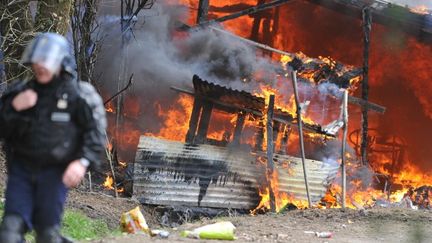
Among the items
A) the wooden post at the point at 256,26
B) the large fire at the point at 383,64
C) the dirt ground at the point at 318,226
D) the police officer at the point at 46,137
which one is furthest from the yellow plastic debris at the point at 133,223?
the wooden post at the point at 256,26

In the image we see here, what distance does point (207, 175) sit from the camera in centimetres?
1043

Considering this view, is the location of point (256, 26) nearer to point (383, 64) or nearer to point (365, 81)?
point (383, 64)

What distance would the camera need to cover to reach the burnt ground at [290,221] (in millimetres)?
7289

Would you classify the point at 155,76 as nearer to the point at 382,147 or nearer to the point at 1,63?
the point at 1,63

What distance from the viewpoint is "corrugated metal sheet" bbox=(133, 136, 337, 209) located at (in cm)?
1003

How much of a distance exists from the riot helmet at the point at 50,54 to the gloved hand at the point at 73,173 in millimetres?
661

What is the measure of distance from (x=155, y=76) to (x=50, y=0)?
5.10 metres

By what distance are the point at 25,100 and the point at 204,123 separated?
738 centimetres

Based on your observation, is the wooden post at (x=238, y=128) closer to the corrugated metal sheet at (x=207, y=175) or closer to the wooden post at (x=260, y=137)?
the corrugated metal sheet at (x=207, y=175)

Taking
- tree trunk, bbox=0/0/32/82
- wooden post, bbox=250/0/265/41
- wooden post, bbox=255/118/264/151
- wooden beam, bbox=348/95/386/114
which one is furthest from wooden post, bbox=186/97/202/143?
wooden post, bbox=250/0/265/41

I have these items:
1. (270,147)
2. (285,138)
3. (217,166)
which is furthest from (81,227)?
(285,138)

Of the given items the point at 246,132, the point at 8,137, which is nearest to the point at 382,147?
the point at 246,132

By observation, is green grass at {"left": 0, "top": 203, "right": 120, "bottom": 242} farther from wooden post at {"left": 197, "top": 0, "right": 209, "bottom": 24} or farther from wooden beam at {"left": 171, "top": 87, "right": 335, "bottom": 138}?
wooden post at {"left": 197, "top": 0, "right": 209, "bottom": 24}

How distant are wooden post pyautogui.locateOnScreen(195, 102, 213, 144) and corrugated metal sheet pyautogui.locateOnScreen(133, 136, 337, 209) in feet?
1.44
